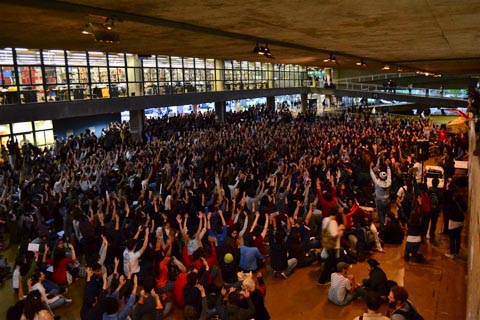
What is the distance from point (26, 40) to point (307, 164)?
8192 mm

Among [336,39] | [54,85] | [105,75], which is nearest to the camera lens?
[336,39]

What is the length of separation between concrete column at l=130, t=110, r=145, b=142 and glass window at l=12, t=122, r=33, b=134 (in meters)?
4.99

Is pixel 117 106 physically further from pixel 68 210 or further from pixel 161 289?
pixel 161 289

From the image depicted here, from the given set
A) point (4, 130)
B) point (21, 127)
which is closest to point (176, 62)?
point (21, 127)

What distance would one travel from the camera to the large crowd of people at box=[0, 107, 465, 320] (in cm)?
554

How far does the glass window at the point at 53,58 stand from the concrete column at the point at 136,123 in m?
4.35

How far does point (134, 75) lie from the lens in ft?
77.4

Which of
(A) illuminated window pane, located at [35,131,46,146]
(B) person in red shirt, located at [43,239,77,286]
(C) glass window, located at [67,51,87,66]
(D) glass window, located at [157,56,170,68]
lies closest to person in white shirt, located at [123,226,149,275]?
(B) person in red shirt, located at [43,239,77,286]

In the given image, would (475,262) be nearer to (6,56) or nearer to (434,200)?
(434,200)

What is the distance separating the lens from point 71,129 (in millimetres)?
22750

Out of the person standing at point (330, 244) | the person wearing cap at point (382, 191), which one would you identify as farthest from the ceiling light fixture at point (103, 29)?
the person wearing cap at point (382, 191)

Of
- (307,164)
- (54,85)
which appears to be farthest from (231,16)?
(54,85)

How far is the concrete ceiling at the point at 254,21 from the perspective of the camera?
5355mm

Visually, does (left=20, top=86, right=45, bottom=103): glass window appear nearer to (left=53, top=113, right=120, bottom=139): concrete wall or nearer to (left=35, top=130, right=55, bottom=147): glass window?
(left=35, top=130, right=55, bottom=147): glass window
